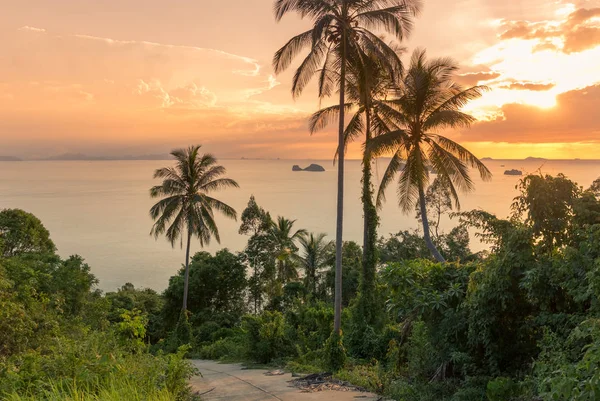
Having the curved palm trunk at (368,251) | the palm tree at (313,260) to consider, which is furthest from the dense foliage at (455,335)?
the palm tree at (313,260)

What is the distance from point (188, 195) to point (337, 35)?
14300mm

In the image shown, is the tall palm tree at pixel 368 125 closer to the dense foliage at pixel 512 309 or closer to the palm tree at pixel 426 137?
the palm tree at pixel 426 137

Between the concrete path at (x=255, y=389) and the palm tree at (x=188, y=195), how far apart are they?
12399mm

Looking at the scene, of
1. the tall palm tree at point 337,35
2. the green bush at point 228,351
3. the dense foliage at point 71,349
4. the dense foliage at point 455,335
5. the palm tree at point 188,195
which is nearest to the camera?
the dense foliage at point 71,349

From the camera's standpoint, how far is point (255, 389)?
36.6 feet

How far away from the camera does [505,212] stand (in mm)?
73812

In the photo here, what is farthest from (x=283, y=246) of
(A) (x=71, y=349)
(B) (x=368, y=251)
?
(A) (x=71, y=349)

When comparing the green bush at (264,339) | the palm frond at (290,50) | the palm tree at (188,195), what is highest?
the palm frond at (290,50)

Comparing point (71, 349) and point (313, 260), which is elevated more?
point (71, 349)

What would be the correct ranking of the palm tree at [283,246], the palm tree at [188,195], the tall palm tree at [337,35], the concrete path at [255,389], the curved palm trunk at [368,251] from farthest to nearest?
the palm tree at [283,246], the palm tree at [188,195], the curved palm trunk at [368,251], the tall palm tree at [337,35], the concrete path at [255,389]

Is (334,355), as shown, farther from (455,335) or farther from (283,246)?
(283,246)

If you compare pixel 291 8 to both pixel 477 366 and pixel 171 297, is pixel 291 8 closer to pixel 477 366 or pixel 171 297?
pixel 477 366

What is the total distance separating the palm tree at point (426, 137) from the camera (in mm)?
16828

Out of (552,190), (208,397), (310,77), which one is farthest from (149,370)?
(310,77)
